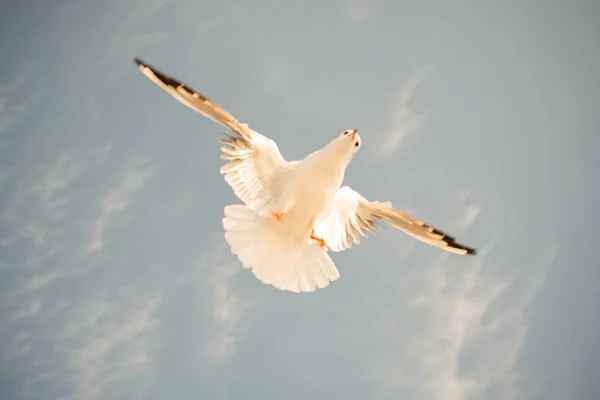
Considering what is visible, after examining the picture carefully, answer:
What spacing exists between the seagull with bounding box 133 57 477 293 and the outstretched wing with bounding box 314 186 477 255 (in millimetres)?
11

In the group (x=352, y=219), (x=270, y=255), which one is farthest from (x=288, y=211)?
(x=352, y=219)

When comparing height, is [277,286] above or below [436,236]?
below

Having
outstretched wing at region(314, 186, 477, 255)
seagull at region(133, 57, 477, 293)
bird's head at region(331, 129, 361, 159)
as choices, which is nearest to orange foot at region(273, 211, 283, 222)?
seagull at region(133, 57, 477, 293)

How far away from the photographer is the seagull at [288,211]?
15.9ft

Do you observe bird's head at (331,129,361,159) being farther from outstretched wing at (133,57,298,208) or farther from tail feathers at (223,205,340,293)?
tail feathers at (223,205,340,293)

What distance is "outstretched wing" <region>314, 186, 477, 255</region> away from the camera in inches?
197

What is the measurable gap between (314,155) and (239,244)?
120 cm

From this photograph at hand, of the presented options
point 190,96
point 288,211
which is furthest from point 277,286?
point 190,96

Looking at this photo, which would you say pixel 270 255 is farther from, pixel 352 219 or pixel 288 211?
pixel 352 219

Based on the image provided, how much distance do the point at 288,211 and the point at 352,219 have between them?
2.83ft

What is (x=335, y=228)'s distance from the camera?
5.49 metres

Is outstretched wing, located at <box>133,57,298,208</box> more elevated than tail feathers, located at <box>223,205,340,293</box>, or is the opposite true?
outstretched wing, located at <box>133,57,298,208</box>

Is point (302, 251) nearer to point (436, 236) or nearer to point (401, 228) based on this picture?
point (401, 228)

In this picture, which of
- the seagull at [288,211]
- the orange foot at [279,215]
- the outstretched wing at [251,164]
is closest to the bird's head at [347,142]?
the seagull at [288,211]
